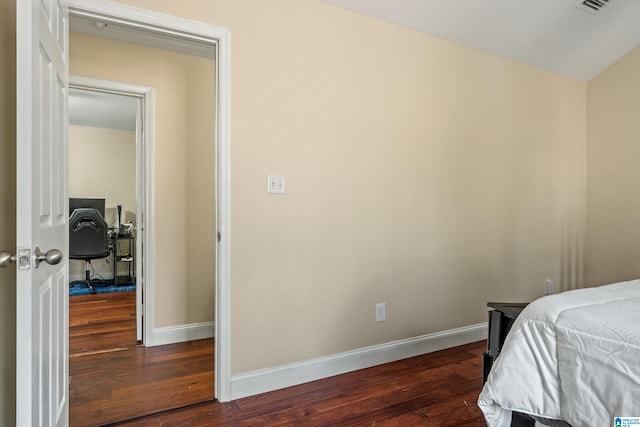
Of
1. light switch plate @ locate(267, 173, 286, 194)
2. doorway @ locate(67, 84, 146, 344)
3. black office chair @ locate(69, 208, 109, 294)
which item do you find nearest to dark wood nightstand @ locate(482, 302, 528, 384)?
light switch plate @ locate(267, 173, 286, 194)

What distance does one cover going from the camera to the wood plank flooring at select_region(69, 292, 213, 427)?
2010 millimetres

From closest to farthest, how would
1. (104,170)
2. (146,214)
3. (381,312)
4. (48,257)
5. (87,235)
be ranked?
(48,257)
(381,312)
(146,214)
(87,235)
(104,170)

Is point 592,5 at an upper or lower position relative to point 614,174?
upper

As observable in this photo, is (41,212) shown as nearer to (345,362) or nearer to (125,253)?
(345,362)

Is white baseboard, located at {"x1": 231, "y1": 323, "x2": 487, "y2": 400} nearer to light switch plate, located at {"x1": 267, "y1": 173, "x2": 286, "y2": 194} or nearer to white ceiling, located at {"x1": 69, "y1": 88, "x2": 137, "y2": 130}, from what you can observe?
light switch plate, located at {"x1": 267, "y1": 173, "x2": 286, "y2": 194}

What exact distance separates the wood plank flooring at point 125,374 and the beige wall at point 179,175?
333mm

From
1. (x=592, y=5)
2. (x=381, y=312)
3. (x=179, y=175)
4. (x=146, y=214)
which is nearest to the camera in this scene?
(x=381, y=312)

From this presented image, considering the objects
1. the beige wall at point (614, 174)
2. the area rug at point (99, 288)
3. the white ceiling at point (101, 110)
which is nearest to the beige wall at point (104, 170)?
the white ceiling at point (101, 110)

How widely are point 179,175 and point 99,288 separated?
289 cm

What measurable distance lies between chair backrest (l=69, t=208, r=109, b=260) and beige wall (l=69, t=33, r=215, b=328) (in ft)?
8.15

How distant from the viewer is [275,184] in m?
2.19

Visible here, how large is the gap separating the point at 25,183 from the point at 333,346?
6.05 feet

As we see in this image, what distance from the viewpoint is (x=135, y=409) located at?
1991 millimetres

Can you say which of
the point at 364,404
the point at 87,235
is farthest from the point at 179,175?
the point at 87,235
